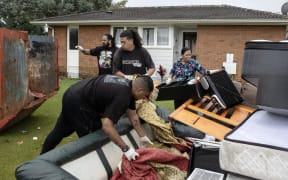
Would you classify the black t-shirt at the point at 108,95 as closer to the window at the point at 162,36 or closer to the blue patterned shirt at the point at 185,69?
the blue patterned shirt at the point at 185,69

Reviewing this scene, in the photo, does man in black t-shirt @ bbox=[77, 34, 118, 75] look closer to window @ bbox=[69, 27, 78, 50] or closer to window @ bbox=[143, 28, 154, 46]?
window @ bbox=[143, 28, 154, 46]

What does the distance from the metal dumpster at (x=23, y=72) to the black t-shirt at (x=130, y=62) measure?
58.7 inches

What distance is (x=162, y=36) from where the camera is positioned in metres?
16.3

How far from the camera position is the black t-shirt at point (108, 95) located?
3144 millimetres

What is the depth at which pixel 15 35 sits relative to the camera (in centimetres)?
551

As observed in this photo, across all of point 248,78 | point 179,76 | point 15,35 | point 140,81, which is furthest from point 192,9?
point 248,78

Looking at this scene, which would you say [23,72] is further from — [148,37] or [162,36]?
[148,37]

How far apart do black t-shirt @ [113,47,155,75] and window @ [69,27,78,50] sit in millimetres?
13440

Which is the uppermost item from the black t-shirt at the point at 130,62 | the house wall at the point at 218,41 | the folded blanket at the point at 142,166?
the house wall at the point at 218,41

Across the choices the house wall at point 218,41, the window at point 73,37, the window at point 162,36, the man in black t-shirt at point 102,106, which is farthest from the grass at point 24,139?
the window at point 73,37

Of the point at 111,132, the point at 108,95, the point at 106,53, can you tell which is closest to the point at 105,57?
the point at 106,53

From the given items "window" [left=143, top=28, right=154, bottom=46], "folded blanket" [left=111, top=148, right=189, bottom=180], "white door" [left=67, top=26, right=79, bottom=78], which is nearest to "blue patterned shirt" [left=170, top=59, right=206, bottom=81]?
"folded blanket" [left=111, top=148, right=189, bottom=180]

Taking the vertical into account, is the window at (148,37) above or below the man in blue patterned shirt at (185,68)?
above

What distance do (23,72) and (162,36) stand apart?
11035 mm
